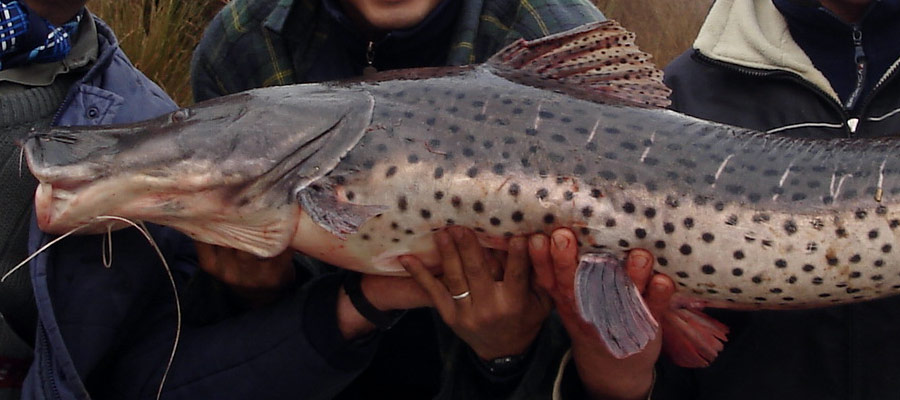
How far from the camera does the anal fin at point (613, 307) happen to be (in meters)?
1.92

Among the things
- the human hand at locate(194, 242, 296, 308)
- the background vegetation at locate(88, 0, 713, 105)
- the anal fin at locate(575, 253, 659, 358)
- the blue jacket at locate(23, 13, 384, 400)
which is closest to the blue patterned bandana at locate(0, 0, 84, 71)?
the blue jacket at locate(23, 13, 384, 400)

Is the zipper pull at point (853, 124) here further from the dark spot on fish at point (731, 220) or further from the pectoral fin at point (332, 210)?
the pectoral fin at point (332, 210)

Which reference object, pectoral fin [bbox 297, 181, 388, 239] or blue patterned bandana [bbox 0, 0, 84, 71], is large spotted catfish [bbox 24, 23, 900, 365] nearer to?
pectoral fin [bbox 297, 181, 388, 239]

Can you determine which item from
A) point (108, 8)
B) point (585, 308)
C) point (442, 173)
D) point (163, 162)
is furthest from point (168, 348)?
point (108, 8)

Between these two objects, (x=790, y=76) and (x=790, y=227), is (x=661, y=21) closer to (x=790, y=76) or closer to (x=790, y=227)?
(x=790, y=76)

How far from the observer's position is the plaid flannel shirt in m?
2.86

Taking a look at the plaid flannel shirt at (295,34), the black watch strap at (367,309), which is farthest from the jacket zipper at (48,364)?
the plaid flannel shirt at (295,34)

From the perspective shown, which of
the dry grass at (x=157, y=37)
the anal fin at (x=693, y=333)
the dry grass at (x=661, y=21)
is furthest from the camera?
the dry grass at (x=661, y=21)

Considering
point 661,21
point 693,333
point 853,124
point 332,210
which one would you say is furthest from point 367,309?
point 661,21

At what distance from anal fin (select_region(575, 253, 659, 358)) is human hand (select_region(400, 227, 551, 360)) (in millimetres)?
176

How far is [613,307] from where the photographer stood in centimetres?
193

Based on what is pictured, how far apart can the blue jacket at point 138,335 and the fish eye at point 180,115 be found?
395mm

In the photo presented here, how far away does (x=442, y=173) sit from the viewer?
6.56 ft

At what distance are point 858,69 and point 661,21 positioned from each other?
4.69 metres
